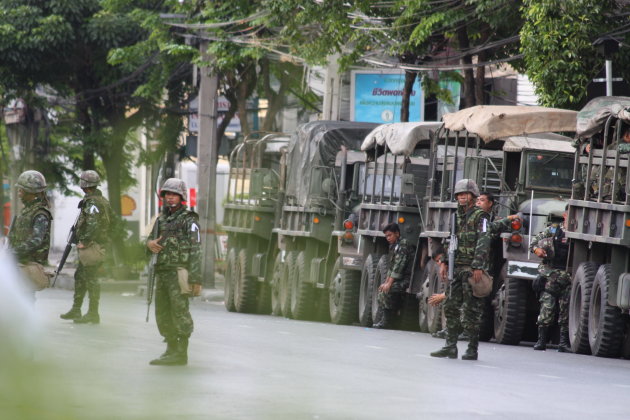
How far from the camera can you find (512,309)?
1571cm

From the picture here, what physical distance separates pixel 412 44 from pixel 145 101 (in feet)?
44.5


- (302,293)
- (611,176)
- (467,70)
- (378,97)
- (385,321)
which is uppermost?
(467,70)

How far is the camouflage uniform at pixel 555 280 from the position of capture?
15234 millimetres

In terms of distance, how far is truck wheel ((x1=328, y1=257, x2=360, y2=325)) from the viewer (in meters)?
19.6

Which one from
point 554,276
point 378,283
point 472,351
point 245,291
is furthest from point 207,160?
point 472,351

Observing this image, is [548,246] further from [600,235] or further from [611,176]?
[611,176]

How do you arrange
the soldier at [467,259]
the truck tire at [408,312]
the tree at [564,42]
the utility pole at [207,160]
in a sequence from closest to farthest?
the soldier at [467,259], the tree at [564,42], the truck tire at [408,312], the utility pole at [207,160]

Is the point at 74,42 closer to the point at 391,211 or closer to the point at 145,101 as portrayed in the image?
the point at 145,101

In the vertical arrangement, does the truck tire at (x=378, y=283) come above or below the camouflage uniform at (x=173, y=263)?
below

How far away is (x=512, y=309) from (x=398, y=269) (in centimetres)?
265

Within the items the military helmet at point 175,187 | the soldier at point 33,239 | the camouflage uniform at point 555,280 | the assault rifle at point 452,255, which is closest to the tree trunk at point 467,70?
the camouflage uniform at point 555,280

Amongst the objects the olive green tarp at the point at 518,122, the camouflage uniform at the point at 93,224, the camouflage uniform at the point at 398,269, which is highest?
the olive green tarp at the point at 518,122

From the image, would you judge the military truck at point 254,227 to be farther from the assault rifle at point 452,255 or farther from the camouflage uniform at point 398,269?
the assault rifle at point 452,255

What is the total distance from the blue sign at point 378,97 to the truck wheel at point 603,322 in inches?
585
